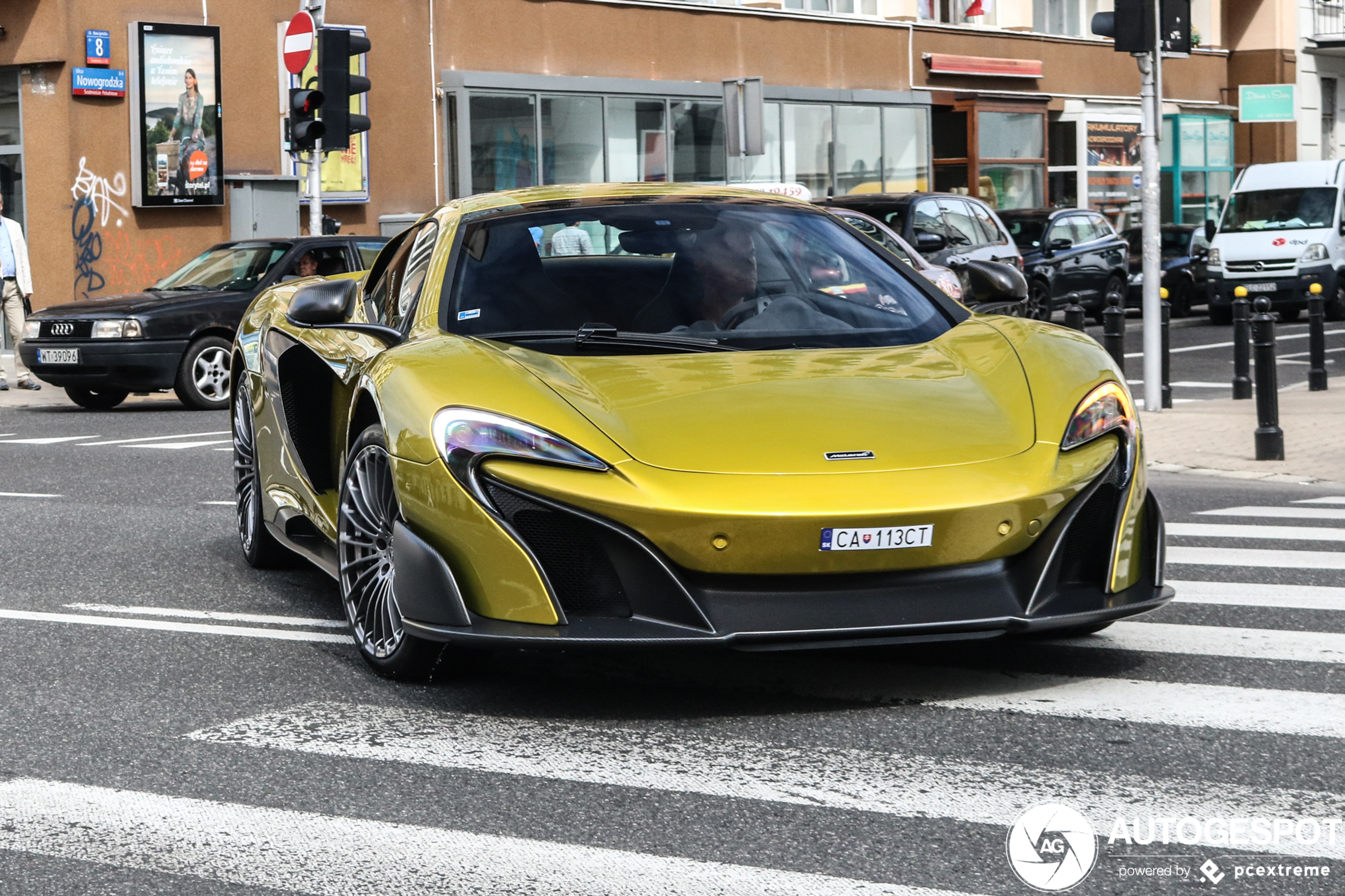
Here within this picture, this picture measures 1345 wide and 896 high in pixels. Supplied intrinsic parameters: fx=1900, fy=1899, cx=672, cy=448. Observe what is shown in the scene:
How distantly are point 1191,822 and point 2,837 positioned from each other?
94.6 inches

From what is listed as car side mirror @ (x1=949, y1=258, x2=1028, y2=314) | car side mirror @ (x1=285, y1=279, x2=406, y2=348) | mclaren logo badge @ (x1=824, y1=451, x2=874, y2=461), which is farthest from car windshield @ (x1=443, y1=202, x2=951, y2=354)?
mclaren logo badge @ (x1=824, y1=451, x2=874, y2=461)

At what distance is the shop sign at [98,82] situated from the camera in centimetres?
2323

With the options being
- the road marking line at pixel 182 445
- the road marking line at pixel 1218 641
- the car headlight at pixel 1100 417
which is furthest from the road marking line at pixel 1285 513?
the road marking line at pixel 182 445

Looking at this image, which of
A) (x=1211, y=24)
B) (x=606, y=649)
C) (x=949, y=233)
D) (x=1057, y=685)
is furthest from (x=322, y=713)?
(x=1211, y=24)

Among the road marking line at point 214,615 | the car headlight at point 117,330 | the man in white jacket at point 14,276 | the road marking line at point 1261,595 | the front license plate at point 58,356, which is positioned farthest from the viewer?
the man in white jacket at point 14,276

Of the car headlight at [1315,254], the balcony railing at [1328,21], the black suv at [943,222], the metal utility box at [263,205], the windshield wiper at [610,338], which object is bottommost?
the windshield wiper at [610,338]

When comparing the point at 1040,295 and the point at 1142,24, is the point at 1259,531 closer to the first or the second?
the point at 1142,24

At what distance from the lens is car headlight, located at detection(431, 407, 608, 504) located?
181 inches

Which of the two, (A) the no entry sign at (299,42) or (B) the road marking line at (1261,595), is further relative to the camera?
(A) the no entry sign at (299,42)

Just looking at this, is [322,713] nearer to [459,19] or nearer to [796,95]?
[459,19]

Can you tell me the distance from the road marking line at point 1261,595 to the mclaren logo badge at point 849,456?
85.2 inches

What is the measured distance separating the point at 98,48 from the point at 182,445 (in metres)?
11.6

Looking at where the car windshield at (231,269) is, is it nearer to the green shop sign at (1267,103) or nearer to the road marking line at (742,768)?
the road marking line at (742,768)

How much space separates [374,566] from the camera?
17.5 feet
